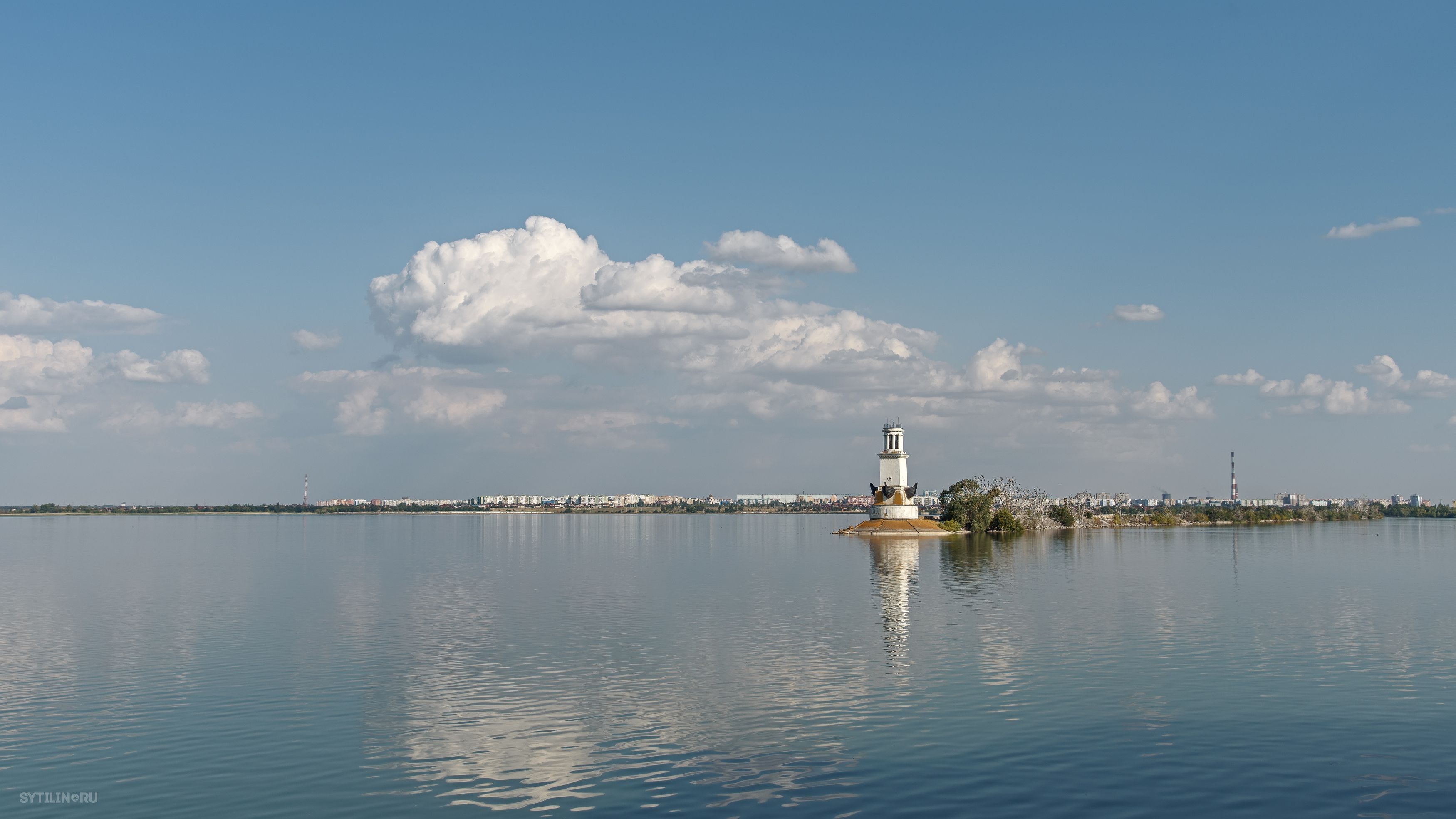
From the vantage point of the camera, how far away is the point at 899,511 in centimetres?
15125

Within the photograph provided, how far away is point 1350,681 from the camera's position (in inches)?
1236

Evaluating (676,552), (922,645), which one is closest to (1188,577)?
(922,645)

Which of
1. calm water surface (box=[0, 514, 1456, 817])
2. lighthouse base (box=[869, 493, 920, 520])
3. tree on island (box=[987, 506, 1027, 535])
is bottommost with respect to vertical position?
tree on island (box=[987, 506, 1027, 535])

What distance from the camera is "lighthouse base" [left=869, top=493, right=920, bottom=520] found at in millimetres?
150625

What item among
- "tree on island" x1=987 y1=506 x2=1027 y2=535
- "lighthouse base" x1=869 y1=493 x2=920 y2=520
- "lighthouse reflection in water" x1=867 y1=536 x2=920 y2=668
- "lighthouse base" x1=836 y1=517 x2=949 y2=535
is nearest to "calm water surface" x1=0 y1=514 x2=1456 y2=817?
"lighthouse reflection in water" x1=867 y1=536 x2=920 y2=668

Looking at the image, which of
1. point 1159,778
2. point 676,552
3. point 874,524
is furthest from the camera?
point 874,524

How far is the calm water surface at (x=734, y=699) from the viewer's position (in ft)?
66.7

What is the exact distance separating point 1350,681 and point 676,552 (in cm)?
8144

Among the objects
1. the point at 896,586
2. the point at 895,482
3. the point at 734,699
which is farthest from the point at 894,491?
the point at 734,699

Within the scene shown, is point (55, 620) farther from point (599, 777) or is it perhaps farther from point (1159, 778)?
point (1159, 778)

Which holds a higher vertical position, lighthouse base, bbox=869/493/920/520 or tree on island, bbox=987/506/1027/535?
lighthouse base, bbox=869/493/920/520

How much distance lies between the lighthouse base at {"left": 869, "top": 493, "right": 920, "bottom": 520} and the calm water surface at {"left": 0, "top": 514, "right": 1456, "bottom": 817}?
277ft

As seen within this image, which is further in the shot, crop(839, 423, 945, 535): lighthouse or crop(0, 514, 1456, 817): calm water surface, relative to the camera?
crop(839, 423, 945, 535): lighthouse

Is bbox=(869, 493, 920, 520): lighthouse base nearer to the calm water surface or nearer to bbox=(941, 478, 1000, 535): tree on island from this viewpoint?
bbox=(941, 478, 1000, 535): tree on island
